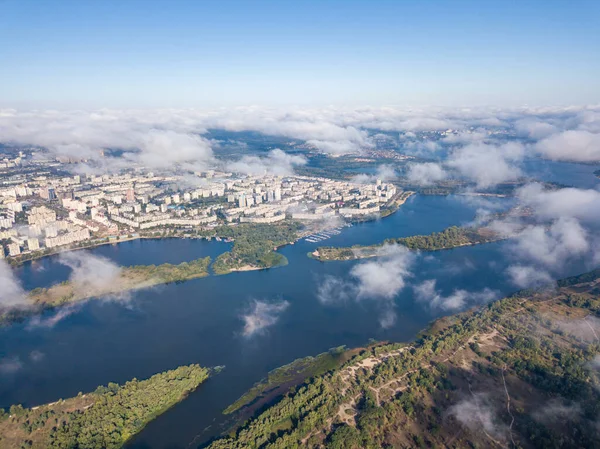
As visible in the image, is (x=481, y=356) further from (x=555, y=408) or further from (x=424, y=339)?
(x=555, y=408)

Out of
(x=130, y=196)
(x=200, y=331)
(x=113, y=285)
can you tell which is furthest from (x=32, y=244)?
(x=200, y=331)

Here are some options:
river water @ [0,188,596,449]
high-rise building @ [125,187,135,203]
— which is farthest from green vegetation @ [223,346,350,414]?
high-rise building @ [125,187,135,203]

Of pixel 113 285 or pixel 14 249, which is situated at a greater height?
pixel 14 249

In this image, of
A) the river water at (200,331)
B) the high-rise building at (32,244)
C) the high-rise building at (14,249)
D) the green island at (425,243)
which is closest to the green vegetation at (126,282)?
the river water at (200,331)

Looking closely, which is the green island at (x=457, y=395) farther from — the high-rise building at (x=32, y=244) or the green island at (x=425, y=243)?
the high-rise building at (x=32, y=244)

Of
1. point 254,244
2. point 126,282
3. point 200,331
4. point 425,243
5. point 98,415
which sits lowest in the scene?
point 425,243

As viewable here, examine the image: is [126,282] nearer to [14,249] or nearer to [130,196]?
[14,249]
